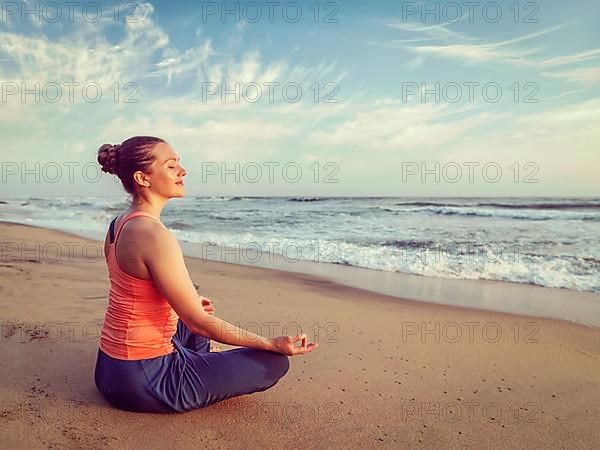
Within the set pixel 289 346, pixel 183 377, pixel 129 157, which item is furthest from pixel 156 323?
pixel 129 157

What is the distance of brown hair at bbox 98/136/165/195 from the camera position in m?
2.17

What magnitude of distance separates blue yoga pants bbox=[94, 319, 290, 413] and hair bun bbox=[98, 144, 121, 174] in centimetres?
94

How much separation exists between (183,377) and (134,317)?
391 mm

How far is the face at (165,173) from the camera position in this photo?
221cm

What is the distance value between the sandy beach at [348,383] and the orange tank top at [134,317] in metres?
0.39

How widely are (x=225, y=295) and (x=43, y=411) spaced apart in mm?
3062

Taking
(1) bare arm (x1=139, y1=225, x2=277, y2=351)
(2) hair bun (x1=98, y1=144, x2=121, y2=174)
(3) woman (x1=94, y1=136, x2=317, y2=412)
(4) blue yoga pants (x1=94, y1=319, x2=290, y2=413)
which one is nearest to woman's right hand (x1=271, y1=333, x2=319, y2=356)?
(3) woman (x1=94, y1=136, x2=317, y2=412)

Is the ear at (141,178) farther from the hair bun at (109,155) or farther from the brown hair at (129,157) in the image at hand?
the hair bun at (109,155)

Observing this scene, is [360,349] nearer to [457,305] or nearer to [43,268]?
[457,305]

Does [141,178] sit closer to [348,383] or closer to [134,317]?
[134,317]

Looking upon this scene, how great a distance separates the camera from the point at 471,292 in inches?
235

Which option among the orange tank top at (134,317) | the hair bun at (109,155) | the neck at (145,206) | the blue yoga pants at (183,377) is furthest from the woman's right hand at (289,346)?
the hair bun at (109,155)

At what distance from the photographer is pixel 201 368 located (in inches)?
91.4

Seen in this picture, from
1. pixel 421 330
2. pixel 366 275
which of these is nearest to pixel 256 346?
pixel 421 330
